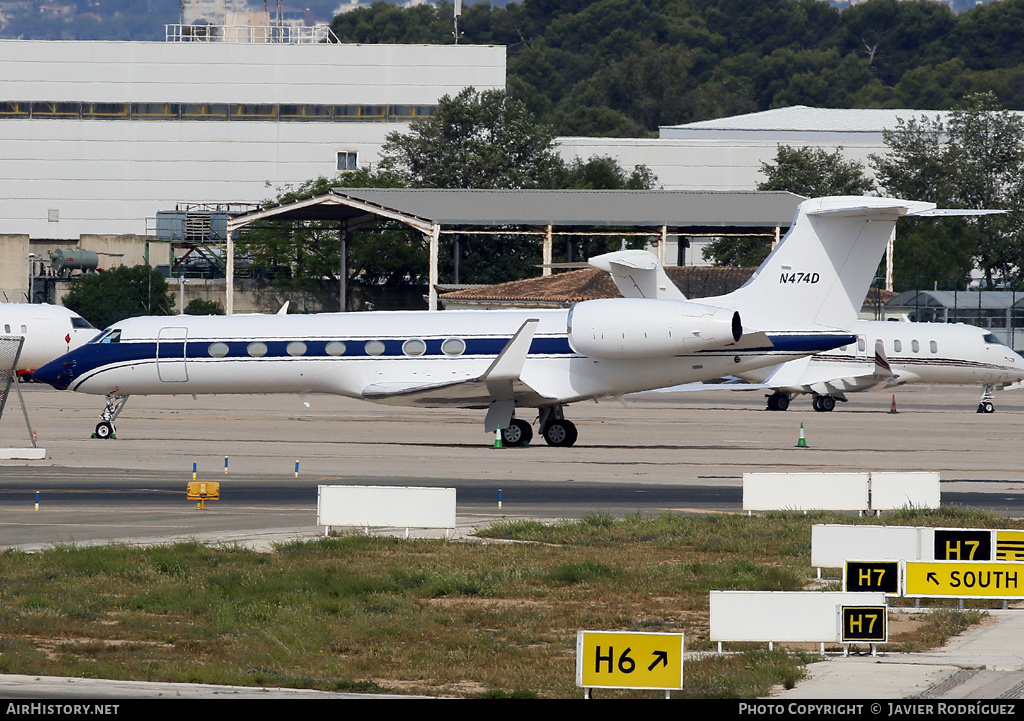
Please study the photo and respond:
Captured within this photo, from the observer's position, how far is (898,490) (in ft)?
66.7

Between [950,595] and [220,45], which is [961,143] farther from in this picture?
[950,595]

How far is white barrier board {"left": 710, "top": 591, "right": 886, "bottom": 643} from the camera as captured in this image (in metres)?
11.6

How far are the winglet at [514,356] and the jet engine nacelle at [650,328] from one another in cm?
124

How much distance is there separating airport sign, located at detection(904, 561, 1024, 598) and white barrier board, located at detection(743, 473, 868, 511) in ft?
22.3

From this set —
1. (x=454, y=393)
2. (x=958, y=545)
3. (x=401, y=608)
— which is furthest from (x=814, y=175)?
(x=401, y=608)

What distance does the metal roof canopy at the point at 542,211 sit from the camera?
64.2m

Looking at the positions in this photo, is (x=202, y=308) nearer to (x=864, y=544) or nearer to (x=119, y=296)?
(x=119, y=296)

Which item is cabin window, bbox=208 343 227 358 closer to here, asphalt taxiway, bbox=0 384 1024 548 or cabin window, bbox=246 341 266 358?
cabin window, bbox=246 341 266 358

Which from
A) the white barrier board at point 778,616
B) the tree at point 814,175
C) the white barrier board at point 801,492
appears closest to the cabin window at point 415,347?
the white barrier board at point 801,492

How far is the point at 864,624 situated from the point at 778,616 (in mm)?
702

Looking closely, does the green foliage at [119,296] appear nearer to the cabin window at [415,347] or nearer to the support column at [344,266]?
the support column at [344,266]

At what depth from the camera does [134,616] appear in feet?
44.0

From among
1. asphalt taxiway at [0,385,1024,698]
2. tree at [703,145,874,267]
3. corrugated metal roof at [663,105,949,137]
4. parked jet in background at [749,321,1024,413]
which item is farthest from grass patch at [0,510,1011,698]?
corrugated metal roof at [663,105,949,137]

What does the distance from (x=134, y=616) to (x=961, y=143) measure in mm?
91250
